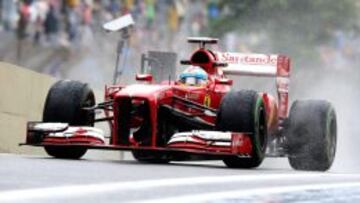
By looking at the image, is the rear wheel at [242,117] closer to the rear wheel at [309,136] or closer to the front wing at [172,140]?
the front wing at [172,140]

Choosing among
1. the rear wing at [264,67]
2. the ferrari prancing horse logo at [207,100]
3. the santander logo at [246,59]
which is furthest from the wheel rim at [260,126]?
the santander logo at [246,59]

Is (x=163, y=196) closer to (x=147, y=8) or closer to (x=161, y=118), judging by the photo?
(x=161, y=118)

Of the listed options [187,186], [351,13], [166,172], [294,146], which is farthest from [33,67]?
[351,13]

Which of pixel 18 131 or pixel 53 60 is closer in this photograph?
pixel 18 131

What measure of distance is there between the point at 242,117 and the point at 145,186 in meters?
4.34

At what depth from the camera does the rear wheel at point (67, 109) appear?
13.3 meters

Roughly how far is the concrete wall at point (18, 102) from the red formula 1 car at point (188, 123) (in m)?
1.72

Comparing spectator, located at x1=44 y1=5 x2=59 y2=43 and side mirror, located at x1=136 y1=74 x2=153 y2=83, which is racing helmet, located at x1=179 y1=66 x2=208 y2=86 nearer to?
side mirror, located at x1=136 y1=74 x2=153 y2=83

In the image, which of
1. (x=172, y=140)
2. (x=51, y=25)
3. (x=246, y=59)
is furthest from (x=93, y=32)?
(x=172, y=140)

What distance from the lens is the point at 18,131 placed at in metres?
15.8

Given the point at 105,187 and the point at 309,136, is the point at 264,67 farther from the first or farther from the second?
the point at 105,187

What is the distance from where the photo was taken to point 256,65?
16281mm

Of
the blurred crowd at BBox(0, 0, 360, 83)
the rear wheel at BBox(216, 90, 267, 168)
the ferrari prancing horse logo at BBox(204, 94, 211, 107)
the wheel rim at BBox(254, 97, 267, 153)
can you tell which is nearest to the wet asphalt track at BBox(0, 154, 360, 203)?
the rear wheel at BBox(216, 90, 267, 168)

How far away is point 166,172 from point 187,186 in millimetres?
2046
